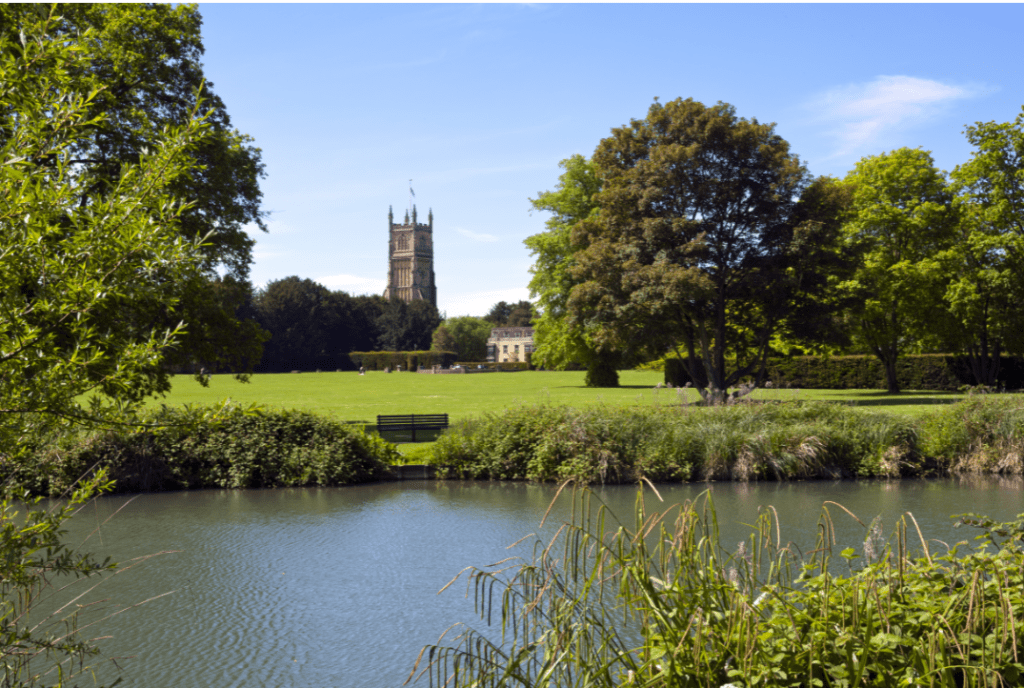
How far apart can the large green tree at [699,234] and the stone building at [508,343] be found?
288 feet

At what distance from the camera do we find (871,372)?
1446 inches

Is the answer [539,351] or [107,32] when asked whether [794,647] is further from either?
[539,351]

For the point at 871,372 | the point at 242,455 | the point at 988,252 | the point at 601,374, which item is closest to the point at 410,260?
the point at 601,374

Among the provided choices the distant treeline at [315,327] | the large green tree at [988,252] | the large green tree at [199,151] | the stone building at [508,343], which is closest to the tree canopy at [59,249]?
the large green tree at [199,151]

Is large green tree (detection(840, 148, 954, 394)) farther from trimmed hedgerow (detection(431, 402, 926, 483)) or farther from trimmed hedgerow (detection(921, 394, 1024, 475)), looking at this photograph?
trimmed hedgerow (detection(431, 402, 926, 483))

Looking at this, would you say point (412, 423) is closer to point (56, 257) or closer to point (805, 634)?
point (805, 634)

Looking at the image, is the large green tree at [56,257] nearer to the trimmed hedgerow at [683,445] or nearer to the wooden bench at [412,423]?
the trimmed hedgerow at [683,445]

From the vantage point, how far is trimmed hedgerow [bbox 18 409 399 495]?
14805mm

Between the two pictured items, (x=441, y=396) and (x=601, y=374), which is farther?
(x=601, y=374)

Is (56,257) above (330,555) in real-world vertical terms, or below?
above

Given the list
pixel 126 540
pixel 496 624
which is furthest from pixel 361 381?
pixel 496 624

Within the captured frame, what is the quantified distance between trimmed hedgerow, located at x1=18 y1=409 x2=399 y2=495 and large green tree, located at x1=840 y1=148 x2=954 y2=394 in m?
21.7

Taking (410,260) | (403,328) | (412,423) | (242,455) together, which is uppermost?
(410,260)

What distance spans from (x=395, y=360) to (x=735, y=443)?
61.7 m
